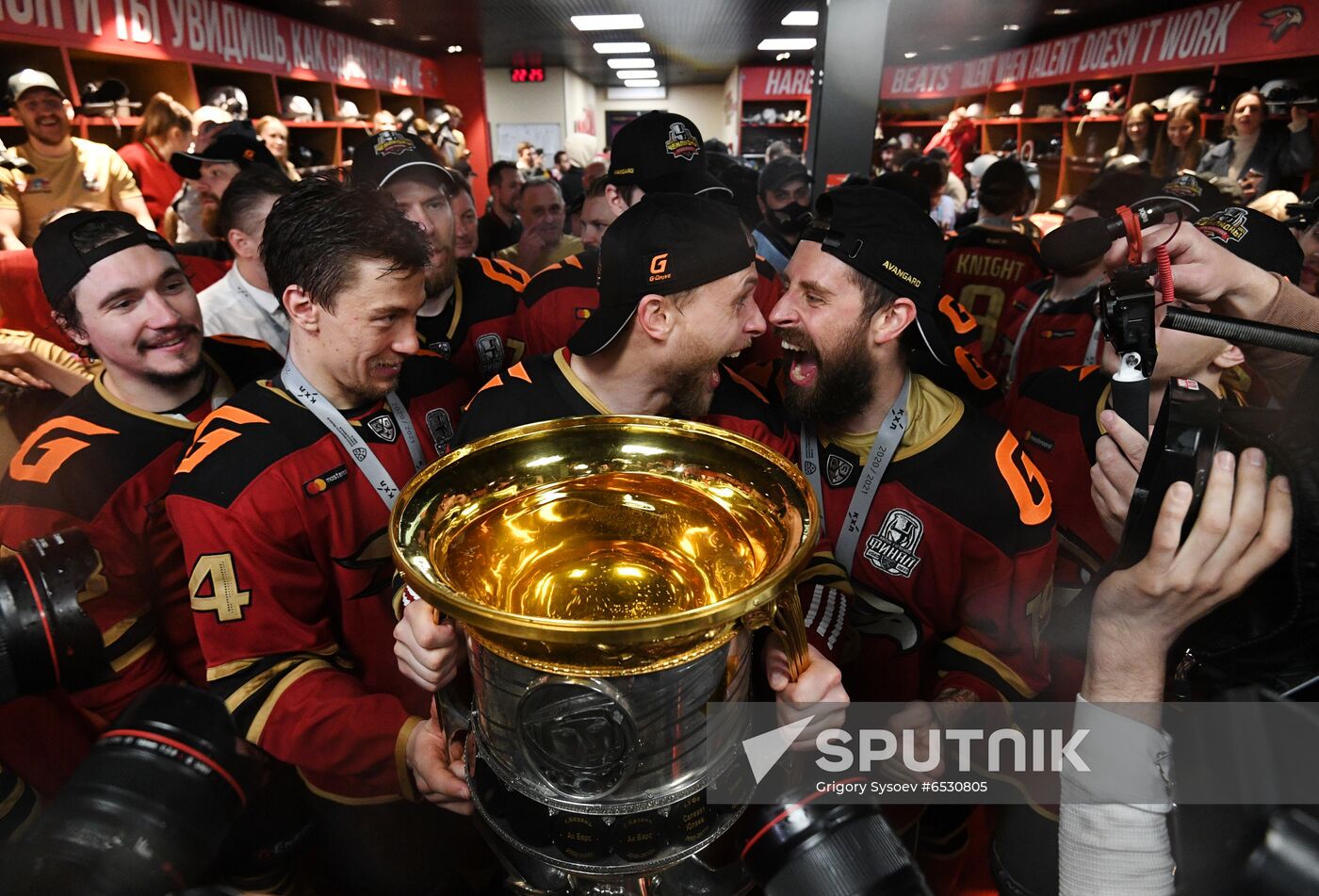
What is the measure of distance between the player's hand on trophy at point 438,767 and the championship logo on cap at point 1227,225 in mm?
2010

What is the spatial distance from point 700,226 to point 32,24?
16.9 ft

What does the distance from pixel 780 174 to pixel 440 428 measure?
3243 mm

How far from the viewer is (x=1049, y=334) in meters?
2.69

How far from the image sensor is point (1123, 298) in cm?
97

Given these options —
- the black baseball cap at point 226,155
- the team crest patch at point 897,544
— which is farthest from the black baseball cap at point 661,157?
the team crest patch at point 897,544

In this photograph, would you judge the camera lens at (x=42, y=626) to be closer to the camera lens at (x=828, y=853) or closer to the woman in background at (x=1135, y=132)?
the camera lens at (x=828, y=853)

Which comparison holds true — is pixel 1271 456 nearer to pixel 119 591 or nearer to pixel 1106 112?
pixel 119 591

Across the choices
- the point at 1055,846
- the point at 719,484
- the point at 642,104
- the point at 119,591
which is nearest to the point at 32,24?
the point at 119,591

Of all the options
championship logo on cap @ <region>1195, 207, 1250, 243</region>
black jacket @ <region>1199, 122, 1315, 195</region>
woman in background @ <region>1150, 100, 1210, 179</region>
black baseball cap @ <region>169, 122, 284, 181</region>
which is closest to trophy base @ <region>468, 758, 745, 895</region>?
championship logo on cap @ <region>1195, 207, 1250, 243</region>

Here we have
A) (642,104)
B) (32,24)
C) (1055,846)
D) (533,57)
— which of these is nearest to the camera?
(1055,846)

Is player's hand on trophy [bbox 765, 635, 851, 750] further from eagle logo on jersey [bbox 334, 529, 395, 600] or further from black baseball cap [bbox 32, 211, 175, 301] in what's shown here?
black baseball cap [bbox 32, 211, 175, 301]

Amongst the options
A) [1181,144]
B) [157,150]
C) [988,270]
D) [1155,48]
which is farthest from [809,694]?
[1155,48]

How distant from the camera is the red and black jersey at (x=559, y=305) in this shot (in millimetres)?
2604

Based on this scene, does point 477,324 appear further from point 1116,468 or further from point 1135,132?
point 1135,132
